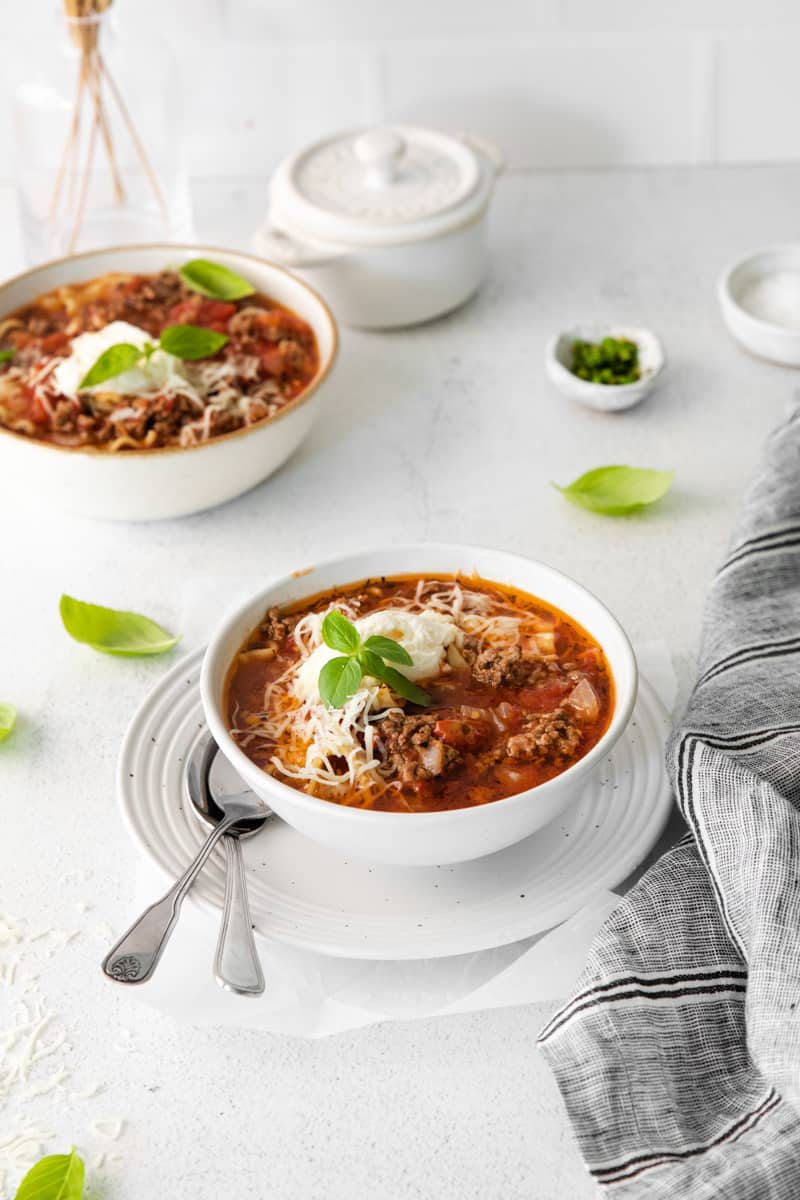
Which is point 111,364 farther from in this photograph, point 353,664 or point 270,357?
point 353,664

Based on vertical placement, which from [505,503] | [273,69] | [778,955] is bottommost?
[505,503]

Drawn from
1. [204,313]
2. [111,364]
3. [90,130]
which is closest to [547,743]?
[111,364]

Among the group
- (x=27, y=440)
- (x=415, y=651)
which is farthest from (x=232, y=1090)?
(x=27, y=440)

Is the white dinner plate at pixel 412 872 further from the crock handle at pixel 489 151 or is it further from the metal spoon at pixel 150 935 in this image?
the crock handle at pixel 489 151

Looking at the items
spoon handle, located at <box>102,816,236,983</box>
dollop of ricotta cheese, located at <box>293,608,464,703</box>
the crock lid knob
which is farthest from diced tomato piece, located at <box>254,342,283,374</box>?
spoon handle, located at <box>102,816,236,983</box>

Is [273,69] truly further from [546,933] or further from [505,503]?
[546,933]

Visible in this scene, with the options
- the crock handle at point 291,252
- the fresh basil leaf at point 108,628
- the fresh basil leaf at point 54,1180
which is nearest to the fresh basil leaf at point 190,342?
the crock handle at point 291,252

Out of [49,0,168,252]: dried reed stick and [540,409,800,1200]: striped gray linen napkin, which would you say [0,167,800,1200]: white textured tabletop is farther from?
[49,0,168,252]: dried reed stick

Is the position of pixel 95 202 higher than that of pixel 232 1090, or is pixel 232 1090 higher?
pixel 95 202
